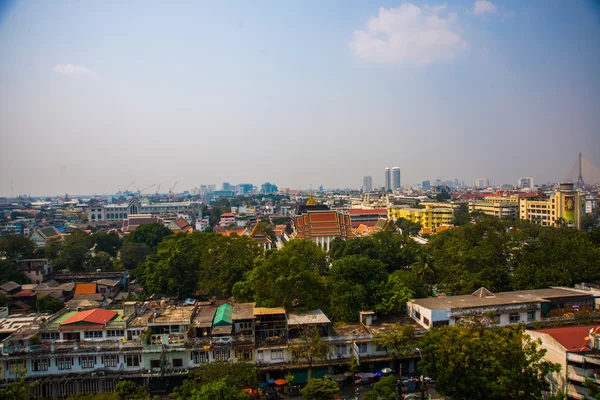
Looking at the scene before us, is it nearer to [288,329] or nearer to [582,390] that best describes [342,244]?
[288,329]

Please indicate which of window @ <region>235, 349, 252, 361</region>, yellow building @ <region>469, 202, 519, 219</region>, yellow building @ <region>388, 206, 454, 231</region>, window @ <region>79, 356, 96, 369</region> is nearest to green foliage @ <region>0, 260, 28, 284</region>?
window @ <region>79, 356, 96, 369</region>

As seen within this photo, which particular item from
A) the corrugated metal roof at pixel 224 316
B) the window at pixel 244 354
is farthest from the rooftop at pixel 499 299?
the corrugated metal roof at pixel 224 316

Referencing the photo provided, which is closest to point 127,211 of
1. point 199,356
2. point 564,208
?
point 564,208

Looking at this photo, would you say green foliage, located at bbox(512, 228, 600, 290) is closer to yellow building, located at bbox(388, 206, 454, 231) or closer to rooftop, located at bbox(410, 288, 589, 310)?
rooftop, located at bbox(410, 288, 589, 310)

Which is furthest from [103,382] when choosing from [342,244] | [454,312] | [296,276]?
[342,244]

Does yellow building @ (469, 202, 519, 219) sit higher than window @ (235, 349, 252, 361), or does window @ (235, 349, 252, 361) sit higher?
yellow building @ (469, 202, 519, 219)

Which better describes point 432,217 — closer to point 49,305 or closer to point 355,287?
point 355,287
